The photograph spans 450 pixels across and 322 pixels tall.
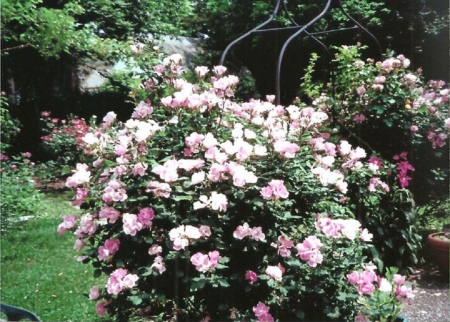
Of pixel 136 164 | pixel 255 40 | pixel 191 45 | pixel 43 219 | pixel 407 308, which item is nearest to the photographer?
pixel 136 164

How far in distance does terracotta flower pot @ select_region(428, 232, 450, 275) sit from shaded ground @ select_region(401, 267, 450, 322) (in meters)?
0.10

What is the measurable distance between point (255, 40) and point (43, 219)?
10.1 meters

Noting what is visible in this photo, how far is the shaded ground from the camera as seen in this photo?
3957 millimetres

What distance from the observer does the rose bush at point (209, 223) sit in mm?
2197

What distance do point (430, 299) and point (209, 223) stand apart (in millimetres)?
2817

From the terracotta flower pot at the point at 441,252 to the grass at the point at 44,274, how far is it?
3014mm

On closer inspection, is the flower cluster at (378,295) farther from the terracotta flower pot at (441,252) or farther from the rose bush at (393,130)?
the terracotta flower pot at (441,252)

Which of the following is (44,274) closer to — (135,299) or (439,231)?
(135,299)

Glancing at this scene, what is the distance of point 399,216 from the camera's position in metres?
4.41

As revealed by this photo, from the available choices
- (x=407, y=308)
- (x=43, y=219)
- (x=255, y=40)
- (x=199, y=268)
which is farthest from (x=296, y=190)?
(x=255, y=40)

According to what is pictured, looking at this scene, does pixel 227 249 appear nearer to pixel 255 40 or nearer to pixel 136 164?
pixel 136 164

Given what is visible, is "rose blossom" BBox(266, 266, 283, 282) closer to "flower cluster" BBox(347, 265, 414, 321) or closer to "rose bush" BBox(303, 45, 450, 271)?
"flower cluster" BBox(347, 265, 414, 321)

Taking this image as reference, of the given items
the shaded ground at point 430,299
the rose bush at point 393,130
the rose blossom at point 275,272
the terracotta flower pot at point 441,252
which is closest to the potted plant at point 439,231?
the terracotta flower pot at point 441,252

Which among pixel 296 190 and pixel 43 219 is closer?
pixel 296 190
